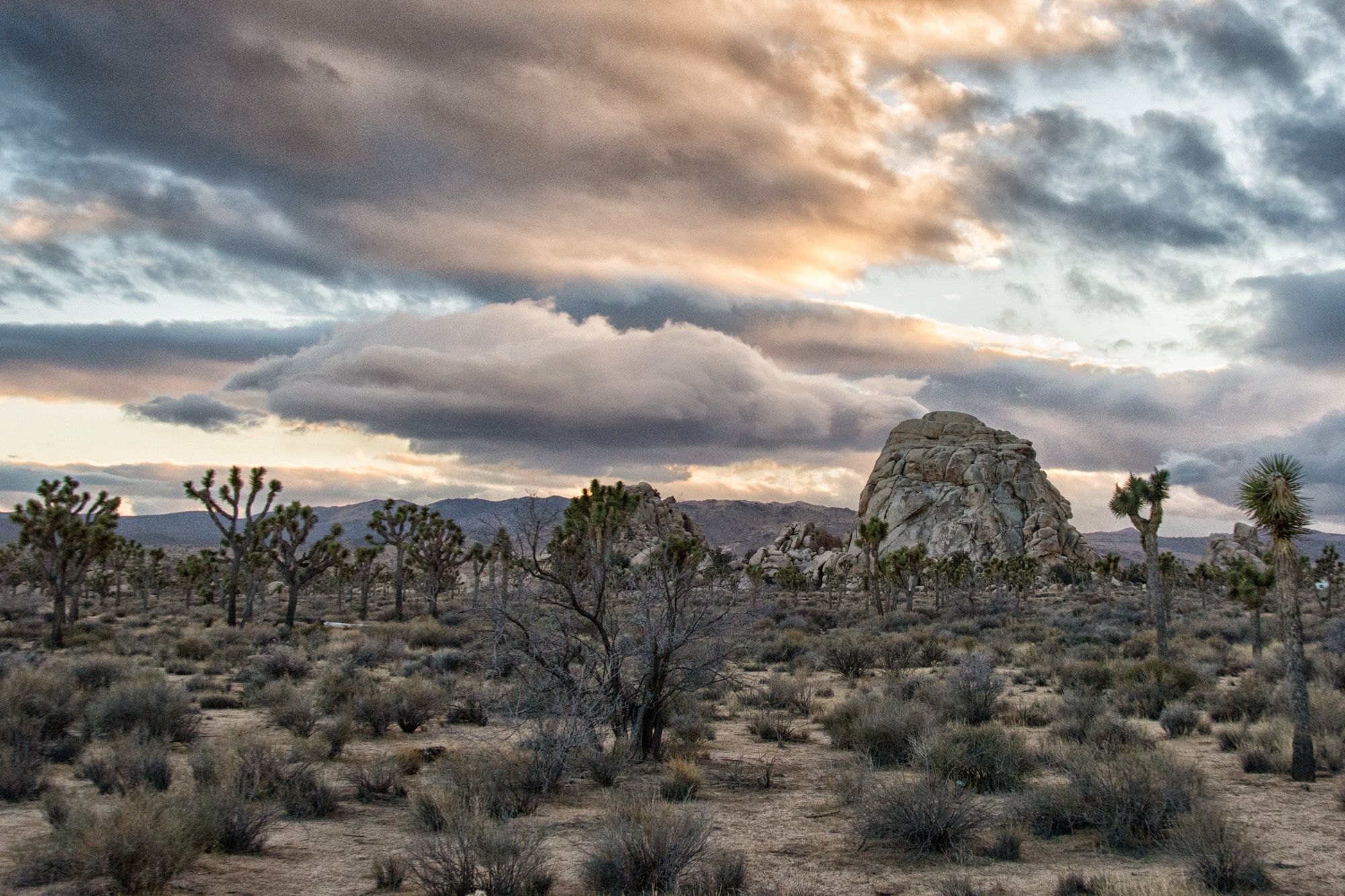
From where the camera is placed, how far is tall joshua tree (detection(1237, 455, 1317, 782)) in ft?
41.2

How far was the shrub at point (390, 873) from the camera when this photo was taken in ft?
27.4

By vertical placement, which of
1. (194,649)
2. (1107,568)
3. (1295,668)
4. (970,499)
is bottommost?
(194,649)

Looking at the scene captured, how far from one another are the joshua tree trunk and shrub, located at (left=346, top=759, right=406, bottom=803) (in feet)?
43.3

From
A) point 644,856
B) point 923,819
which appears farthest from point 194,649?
point 923,819

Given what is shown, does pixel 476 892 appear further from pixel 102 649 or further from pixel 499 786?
pixel 102 649

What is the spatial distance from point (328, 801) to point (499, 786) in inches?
85.7

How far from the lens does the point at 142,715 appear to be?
14.2 m

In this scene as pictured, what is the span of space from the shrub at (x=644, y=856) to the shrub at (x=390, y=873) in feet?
6.13

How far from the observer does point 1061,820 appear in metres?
10.3

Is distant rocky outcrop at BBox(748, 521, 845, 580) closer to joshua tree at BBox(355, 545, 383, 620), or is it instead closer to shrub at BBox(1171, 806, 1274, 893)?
joshua tree at BBox(355, 545, 383, 620)

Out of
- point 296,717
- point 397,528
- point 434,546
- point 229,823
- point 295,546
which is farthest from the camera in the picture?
point 434,546

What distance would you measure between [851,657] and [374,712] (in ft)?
48.8

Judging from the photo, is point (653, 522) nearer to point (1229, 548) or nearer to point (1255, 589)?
point (1229, 548)

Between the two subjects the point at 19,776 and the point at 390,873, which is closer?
the point at 390,873
